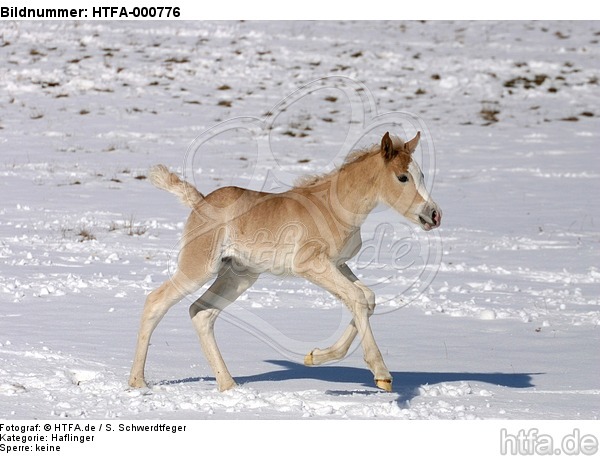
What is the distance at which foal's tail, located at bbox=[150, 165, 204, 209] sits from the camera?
805 centimetres

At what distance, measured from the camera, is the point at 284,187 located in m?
11.5

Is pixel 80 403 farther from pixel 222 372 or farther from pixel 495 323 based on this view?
pixel 495 323

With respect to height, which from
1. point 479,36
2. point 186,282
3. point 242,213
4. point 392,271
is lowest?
point 392,271

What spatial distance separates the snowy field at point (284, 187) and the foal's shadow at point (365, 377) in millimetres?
43

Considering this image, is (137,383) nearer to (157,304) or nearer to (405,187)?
(157,304)

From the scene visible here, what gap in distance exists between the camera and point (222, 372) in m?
7.69

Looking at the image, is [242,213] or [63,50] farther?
[63,50]

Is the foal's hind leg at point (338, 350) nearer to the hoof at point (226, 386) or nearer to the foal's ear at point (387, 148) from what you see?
the hoof at point (226, 386)

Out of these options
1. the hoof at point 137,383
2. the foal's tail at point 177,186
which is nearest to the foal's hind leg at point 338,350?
the hoof at point 137,383

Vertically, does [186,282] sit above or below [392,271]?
above

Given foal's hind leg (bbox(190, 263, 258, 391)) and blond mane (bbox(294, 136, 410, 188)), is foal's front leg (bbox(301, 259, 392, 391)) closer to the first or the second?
foal's hind leg (bbox(190, 263, 258, 391))

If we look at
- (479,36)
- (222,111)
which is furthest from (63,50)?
(479,36)

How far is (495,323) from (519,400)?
3326 mm

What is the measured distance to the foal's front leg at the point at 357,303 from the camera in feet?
23.3
